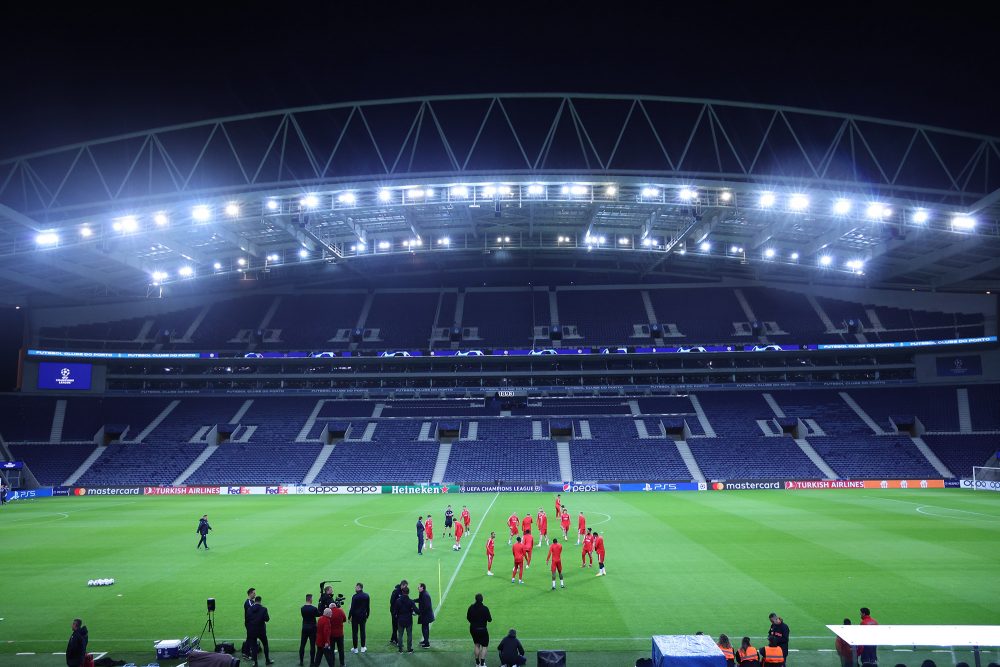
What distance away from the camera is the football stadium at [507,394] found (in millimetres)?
15477

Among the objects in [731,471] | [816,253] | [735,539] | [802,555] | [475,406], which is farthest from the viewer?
[475,406]

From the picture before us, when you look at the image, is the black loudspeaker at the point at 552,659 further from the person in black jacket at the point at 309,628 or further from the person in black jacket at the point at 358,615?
the person in black jacket at the point at 309,628

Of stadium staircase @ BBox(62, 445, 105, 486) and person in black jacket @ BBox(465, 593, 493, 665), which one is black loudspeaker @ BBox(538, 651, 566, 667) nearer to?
person in black jacket @ BBox(465, 593, 493, 665)

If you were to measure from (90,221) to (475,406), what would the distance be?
119 ft

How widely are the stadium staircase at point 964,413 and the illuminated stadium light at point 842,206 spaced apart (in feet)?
97.2

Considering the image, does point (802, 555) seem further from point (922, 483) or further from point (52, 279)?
point (52, 279)

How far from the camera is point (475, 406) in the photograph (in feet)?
195

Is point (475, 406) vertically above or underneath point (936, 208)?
underneath

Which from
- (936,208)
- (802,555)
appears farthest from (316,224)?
(936,208)

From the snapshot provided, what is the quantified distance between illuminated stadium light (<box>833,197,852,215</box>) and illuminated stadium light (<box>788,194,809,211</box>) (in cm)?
140

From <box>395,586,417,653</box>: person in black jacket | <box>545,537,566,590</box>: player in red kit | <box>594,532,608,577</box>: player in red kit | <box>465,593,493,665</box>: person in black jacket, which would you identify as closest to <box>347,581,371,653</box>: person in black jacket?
<box>395,586,417,653</box>: person in black jacket

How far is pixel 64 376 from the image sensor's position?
5422 cm

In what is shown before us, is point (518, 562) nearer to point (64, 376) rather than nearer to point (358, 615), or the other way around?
point (358, 615)

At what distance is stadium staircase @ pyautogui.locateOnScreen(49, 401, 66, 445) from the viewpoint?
51969 mm
